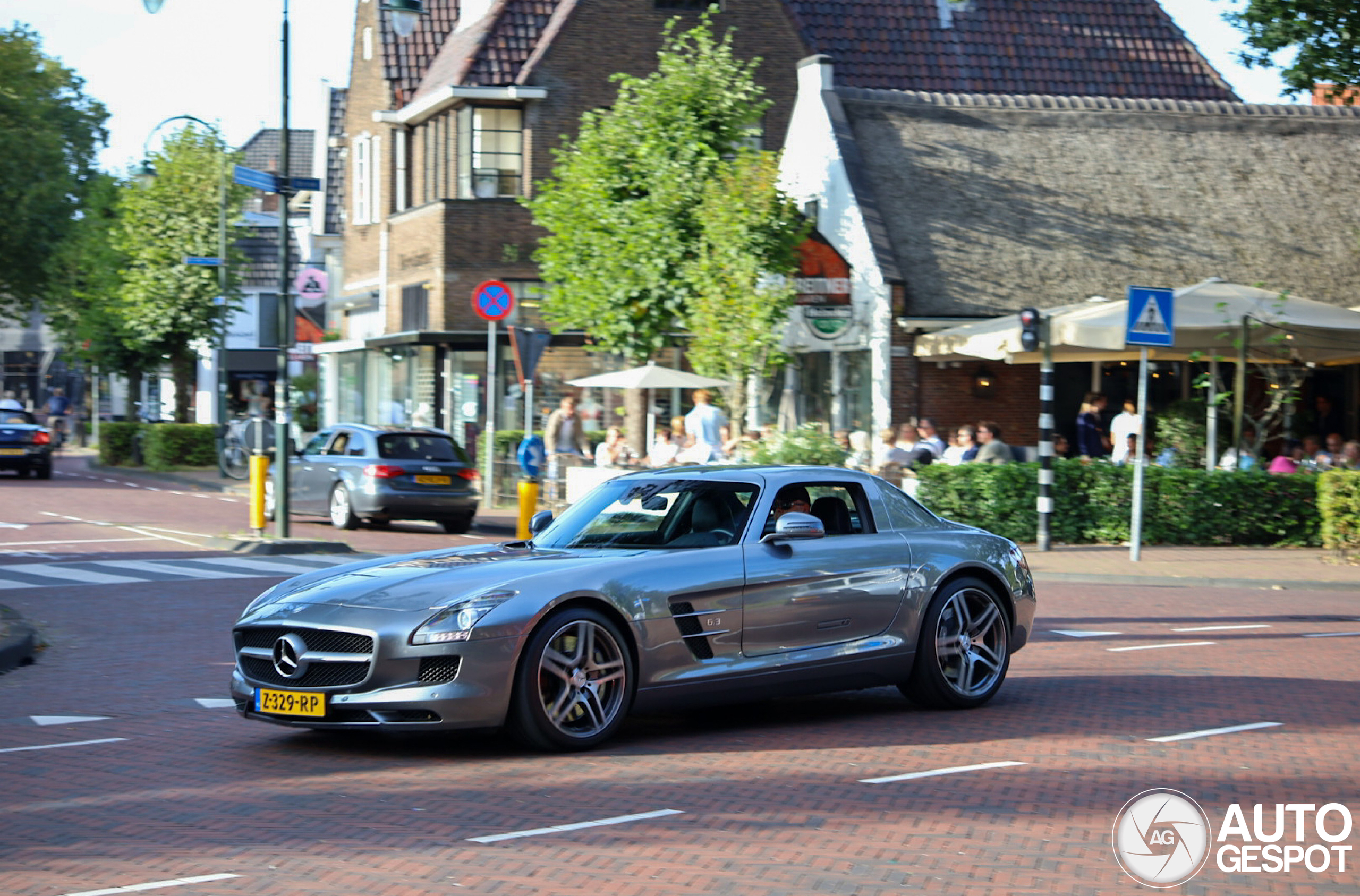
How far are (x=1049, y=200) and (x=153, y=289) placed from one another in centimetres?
2466

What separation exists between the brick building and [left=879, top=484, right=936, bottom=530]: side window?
22019 millimetres

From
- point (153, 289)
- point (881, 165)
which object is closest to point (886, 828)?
point (881, 165)

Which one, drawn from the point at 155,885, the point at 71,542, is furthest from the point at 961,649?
the point at 71,542

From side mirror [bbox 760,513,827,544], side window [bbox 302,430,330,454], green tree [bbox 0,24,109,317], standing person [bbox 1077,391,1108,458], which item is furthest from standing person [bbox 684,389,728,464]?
green tree [bbox 0,24,109,317]

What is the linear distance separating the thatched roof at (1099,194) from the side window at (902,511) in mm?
17742

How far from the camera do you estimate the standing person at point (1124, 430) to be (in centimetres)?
2281

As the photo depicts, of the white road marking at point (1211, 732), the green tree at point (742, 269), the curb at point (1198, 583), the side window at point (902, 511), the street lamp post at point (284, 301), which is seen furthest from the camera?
the green tree at point (742, 269)

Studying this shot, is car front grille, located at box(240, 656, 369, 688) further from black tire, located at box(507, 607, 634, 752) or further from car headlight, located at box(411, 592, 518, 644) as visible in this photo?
black tire, located at box(507, 607, 634, 752)

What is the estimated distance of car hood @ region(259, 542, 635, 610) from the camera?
7.65 m

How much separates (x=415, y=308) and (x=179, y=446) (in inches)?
288

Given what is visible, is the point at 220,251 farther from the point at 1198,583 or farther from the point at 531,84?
the point at 1198,583

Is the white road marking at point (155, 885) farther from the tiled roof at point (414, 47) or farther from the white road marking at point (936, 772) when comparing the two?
the tiled roof at point (414, 47)

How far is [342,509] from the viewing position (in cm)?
2375

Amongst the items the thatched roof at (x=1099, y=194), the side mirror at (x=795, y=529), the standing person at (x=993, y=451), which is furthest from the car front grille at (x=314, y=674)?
the thatched roof at (x=1099, y=194)
